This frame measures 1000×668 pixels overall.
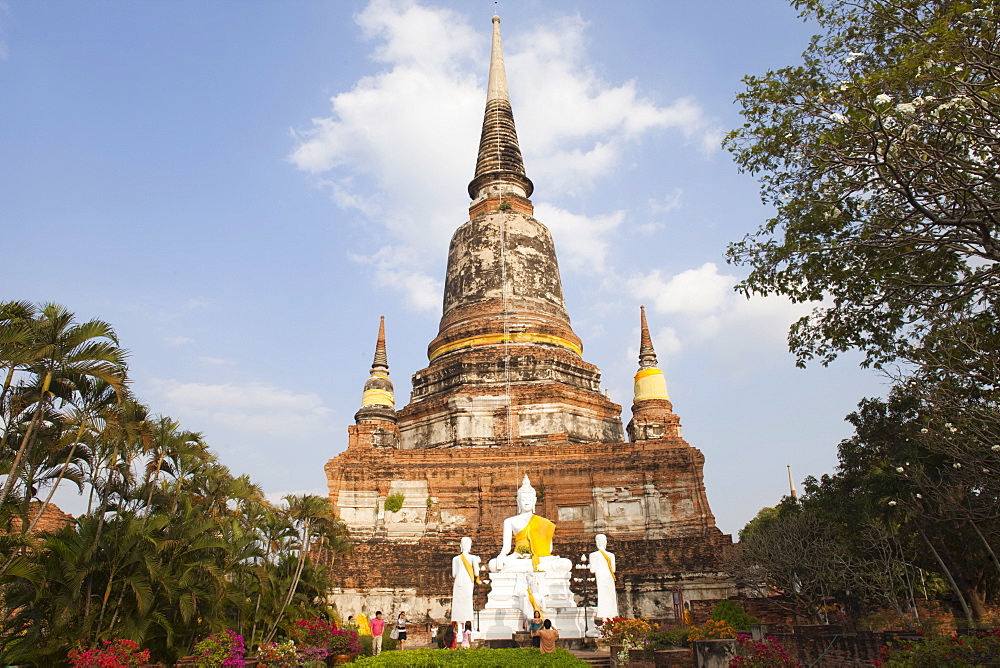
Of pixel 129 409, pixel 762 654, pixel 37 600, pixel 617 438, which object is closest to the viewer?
pixel 762 654

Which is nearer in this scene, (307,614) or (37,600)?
(37,600)

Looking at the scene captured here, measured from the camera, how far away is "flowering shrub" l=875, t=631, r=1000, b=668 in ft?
26.1

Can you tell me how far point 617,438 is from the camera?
29.6 meters

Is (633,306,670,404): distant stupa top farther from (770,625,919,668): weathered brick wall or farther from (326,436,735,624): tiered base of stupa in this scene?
(770,625,919,668): weathered brick wall

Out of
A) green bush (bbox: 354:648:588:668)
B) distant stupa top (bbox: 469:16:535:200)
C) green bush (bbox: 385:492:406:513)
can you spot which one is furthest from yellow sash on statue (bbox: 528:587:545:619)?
distant stupa top (bbox: 469:16:535:200)

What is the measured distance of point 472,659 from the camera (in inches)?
430

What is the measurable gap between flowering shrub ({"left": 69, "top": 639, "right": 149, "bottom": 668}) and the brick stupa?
479 inches

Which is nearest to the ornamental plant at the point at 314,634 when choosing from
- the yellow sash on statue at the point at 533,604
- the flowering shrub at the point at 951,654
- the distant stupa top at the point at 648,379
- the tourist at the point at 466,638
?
the tourist at the point at 466,638

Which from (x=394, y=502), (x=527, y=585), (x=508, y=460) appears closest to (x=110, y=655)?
(x=527, y=585)

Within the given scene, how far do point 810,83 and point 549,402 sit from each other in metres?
18.2

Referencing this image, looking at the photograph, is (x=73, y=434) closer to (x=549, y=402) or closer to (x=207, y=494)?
(x=207, y=494)

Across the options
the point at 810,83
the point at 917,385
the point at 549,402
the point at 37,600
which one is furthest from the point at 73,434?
the point at 549,402

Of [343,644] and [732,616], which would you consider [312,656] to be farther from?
[732,616]

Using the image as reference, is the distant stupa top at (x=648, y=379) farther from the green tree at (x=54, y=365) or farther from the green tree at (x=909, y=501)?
the green tree at (x=54, y=365)
